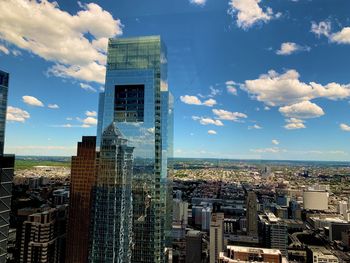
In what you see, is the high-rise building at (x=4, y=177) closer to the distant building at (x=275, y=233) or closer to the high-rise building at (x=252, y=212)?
the distant building at (x=275, y=233)

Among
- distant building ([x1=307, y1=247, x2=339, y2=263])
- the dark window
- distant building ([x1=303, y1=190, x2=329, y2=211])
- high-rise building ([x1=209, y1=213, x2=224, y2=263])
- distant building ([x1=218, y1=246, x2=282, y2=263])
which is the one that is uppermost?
the dark window

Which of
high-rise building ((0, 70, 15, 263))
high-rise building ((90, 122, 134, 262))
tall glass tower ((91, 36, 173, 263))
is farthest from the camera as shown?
tall glass tower ((91, 36, 173, 263))

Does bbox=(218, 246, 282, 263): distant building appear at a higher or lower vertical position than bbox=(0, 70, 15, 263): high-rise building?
lower

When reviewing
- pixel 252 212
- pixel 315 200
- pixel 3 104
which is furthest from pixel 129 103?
pixel 315 200

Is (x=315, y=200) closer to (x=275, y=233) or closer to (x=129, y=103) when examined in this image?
(x=275, y=233)

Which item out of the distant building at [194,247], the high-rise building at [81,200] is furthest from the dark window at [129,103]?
the distant building at [194,247]

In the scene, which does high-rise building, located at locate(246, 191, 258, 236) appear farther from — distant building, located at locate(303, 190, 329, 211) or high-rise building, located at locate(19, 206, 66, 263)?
high-rise building, located at locate(19, 206, 66, 263)

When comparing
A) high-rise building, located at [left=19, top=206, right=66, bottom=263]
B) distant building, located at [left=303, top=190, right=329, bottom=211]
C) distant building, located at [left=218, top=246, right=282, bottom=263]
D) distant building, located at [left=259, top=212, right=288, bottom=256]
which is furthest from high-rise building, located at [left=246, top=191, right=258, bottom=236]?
high-rise building, located at [left=19, top=206, right=66, bottom=263]
